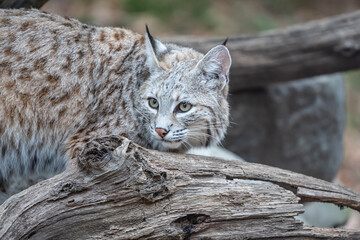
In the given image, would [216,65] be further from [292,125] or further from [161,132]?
[292,125]

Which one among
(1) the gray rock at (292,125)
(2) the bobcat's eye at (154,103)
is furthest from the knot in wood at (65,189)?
(1) the gray rock at (292,125)

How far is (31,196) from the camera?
11.3ft

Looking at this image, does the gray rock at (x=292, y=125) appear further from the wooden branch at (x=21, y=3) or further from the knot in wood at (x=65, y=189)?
the knot in wood at (x=65, y=189)

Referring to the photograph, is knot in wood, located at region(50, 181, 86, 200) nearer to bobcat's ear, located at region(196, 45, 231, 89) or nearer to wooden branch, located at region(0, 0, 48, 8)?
bobcat's ear, located at region(196, 45, 231, 89)

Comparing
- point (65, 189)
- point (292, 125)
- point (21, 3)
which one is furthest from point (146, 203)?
point (292, 125)

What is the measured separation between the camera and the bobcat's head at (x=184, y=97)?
159 inches

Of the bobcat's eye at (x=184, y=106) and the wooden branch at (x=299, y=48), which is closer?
the bobcat's eye at (x=184, y=106)

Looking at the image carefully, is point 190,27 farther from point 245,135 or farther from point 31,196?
point 31,196

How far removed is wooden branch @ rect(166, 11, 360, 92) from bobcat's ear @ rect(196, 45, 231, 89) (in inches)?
110

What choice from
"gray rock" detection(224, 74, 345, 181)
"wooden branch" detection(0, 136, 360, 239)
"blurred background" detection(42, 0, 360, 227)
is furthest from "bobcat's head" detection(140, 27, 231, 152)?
"blurred background" detection(42, 0, 360, 227)

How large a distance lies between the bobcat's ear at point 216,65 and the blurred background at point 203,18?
649 centimetres

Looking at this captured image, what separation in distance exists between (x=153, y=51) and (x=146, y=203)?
49.1 inches

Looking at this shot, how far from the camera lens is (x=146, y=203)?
3.60 metres

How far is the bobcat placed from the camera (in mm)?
4184
